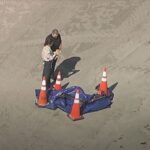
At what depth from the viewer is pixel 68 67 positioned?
59.3 ft

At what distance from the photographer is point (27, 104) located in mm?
15156

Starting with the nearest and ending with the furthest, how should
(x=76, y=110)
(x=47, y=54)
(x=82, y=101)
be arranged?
(x=76, y=110)
(x=82, y=101)
(x=47, y=54)

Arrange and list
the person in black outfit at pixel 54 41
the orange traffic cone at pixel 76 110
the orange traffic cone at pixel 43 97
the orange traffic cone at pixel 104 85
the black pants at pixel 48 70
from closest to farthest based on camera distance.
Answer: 1. the orange traffic cone at pixel 76 110
2. the orange traffic cone at pixel 43 97
3. the orange traffic cone at pixel 104 85
4. the person in black outfit at pixel 54 41
5. the black pants at pixel 48 70

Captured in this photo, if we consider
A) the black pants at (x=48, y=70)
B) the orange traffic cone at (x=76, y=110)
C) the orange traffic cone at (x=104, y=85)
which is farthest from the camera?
the black pants at (x=48, y=70)

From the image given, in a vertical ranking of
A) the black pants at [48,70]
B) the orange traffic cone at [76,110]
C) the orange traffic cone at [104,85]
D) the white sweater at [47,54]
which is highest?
the white sweater at [47,54]

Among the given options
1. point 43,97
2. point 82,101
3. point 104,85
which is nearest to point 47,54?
point 43,97

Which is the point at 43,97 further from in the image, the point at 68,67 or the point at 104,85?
the point at 68,67

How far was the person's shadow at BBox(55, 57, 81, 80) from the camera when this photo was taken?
57.5 feet

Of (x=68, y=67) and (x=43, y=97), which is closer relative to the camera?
(x=43, y=97)

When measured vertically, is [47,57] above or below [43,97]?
above

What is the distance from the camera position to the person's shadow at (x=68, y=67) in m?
17.5

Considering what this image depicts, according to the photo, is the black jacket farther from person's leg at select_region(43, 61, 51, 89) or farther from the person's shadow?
the person's shadow

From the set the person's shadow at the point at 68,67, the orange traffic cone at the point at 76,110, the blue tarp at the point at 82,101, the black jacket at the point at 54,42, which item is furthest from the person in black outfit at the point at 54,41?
the orange traffic cone at the point at 76,110

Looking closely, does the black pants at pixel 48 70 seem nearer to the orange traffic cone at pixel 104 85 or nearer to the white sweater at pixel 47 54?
the white sweater at pixel 47 54
